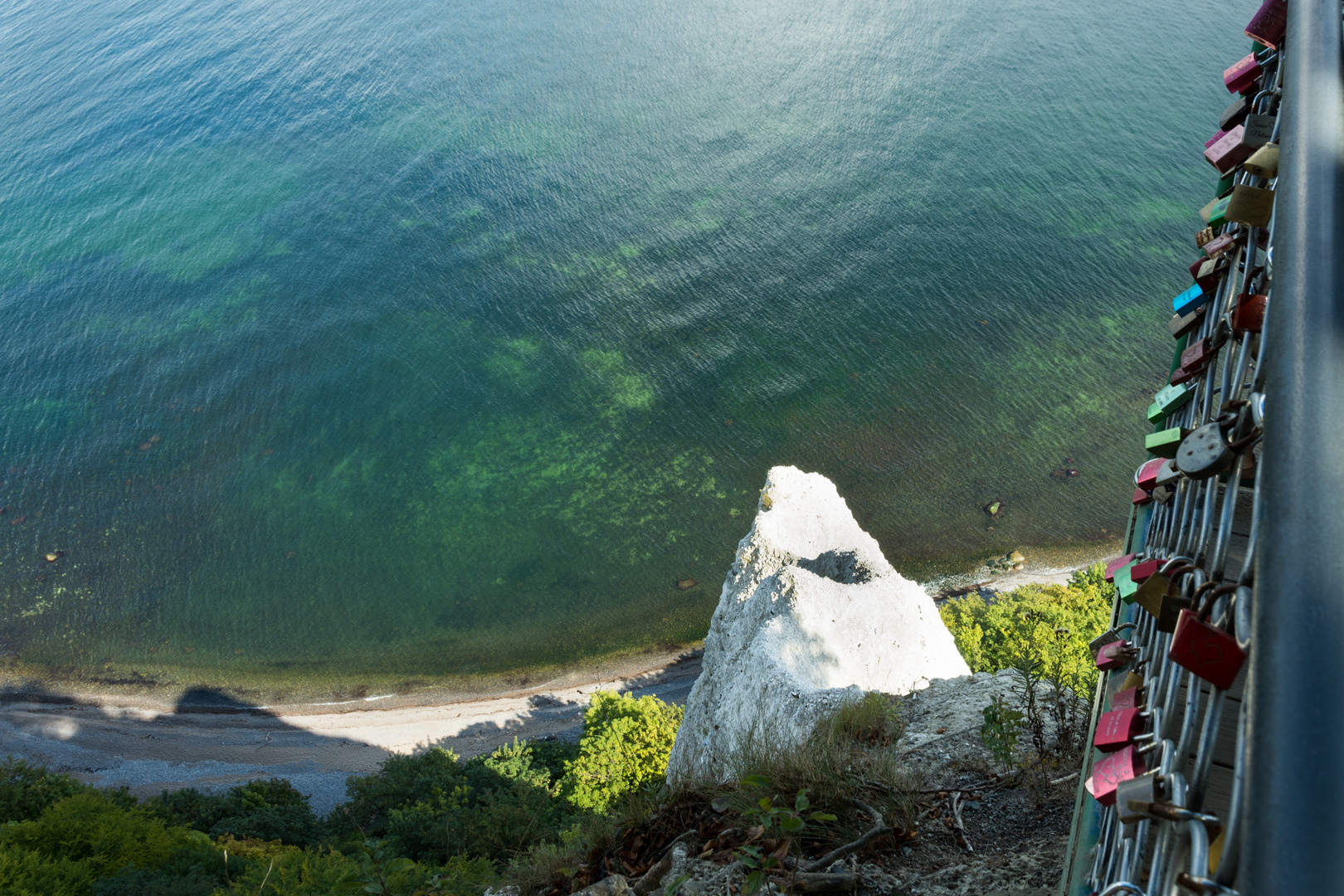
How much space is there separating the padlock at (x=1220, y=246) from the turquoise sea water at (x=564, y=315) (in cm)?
2708

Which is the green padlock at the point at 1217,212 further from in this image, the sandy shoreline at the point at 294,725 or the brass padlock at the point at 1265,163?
the sandy shoreline at the point at 294,725

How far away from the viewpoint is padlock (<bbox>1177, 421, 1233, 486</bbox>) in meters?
2.29

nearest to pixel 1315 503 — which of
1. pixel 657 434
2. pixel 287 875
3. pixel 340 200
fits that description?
pixel 287 875

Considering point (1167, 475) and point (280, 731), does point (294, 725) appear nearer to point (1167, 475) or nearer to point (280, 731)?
point (280, 731)

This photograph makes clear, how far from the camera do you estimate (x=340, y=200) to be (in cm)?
5038

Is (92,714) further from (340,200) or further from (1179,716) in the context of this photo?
(1179,716)

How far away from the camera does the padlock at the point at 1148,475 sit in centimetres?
338

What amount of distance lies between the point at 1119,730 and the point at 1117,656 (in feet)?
2.22

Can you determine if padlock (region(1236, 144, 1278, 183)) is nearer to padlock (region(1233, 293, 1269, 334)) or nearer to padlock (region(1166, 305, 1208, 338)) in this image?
padlock (region(1233, 293, 1269, 334))

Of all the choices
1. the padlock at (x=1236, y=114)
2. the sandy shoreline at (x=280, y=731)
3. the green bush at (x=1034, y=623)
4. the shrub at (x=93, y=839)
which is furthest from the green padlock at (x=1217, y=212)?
the sandy shoreline at (x=280, y=731)

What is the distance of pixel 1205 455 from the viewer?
2316 mm

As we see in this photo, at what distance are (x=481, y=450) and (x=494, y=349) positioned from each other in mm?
6134

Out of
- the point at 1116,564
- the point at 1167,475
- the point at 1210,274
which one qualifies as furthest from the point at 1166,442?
the point at 1210,274

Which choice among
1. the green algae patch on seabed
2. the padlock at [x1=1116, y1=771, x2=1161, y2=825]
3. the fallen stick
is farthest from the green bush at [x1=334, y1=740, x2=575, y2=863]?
the padlock at [x1=1116, y1=771, x2=1161, y2=825]
